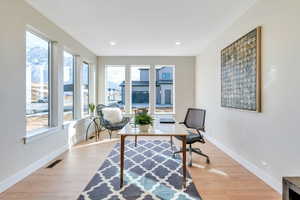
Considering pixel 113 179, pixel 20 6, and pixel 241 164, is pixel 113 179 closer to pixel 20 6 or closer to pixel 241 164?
pixel 241 164

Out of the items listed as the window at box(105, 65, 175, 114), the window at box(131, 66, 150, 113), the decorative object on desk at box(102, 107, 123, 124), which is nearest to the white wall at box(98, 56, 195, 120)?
the window at box(105, 65, 175, 114)

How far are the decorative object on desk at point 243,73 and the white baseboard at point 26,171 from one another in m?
3.32

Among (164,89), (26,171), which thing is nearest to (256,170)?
(26,171)

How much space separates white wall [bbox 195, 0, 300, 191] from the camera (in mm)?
2152

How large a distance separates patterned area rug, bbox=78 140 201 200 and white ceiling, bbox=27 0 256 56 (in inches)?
96.4

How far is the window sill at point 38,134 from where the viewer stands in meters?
2.88

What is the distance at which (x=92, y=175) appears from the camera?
2873mm

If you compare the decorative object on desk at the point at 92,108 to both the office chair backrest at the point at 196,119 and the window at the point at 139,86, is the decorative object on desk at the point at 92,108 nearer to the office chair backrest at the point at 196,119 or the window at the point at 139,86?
the window at the point at 139,86

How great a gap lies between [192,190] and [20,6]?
327 centimetres

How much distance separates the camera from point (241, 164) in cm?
329

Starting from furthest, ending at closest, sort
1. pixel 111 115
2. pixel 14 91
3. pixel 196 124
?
pixel 111 115 → pixel 196 124 → pixel 14 91

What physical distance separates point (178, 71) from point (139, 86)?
139 cm

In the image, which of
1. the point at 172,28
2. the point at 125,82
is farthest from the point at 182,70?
the point at 172,28

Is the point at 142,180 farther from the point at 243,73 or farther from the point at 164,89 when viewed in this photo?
the point at 164,89
